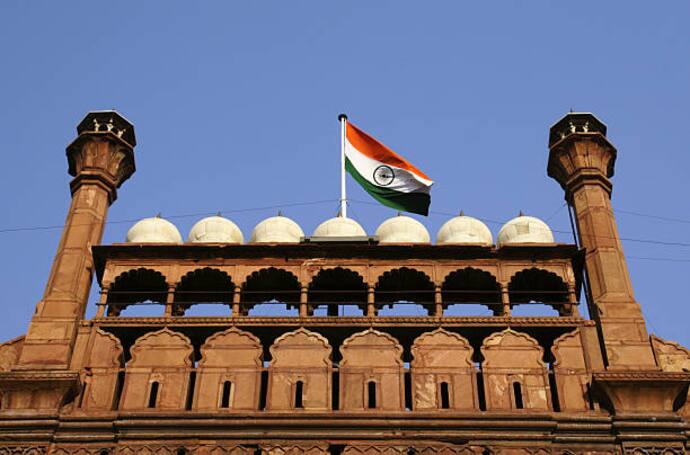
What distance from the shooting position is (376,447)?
18.2 meters

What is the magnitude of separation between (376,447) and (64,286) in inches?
254

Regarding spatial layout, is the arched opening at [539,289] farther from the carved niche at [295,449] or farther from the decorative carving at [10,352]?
the decorative carving at [10,352]

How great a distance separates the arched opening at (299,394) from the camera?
1886cm

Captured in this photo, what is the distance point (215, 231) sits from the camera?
2161 cm

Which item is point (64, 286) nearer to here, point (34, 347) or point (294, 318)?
point (34, 347)

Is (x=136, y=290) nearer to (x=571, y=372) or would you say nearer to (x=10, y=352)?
(x=10, y=352)

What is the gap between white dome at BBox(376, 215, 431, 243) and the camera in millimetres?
21375

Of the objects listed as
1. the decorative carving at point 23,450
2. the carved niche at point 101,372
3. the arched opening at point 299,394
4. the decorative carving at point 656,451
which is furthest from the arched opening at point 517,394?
the decorative carving at point 23,450

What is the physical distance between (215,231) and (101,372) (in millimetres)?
3619

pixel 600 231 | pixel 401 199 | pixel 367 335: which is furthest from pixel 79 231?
pixel 600 231

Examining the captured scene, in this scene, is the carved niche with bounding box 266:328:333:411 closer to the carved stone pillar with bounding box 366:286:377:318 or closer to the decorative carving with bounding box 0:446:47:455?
the carved stone pillar with bounding box 366:286:377:318

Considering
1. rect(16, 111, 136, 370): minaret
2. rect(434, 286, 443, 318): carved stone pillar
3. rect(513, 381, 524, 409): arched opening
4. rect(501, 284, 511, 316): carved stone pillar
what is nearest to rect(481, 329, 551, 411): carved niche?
rect(513, 381, 524, 409): arched opening

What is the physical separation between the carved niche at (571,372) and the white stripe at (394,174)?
5.06 metres

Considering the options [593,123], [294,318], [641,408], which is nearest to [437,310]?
[294,318]
